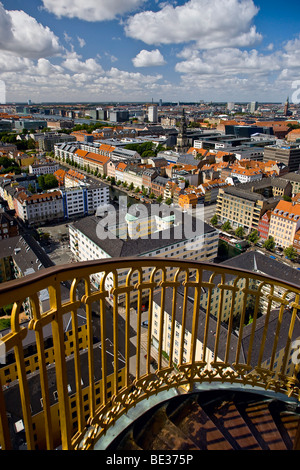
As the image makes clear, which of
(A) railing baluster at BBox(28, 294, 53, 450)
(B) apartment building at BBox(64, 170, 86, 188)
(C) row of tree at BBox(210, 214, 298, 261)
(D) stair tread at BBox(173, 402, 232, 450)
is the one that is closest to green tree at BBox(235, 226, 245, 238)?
(C) row of tree at BBox(210, 214, 298, 261)

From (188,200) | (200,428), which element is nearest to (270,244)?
(188,200)

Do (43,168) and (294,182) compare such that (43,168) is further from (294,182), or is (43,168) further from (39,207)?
(294,182)

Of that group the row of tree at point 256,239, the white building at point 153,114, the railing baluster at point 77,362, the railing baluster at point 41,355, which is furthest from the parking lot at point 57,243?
the white building at point 153,114

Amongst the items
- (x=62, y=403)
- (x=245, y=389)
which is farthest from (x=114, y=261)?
(x=245, y=389)

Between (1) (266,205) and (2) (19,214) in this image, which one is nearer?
(1) (266,205)

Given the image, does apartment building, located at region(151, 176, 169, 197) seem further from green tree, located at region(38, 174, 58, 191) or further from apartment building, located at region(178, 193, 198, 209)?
green tree, located at region(38, 174, 58, 191)
